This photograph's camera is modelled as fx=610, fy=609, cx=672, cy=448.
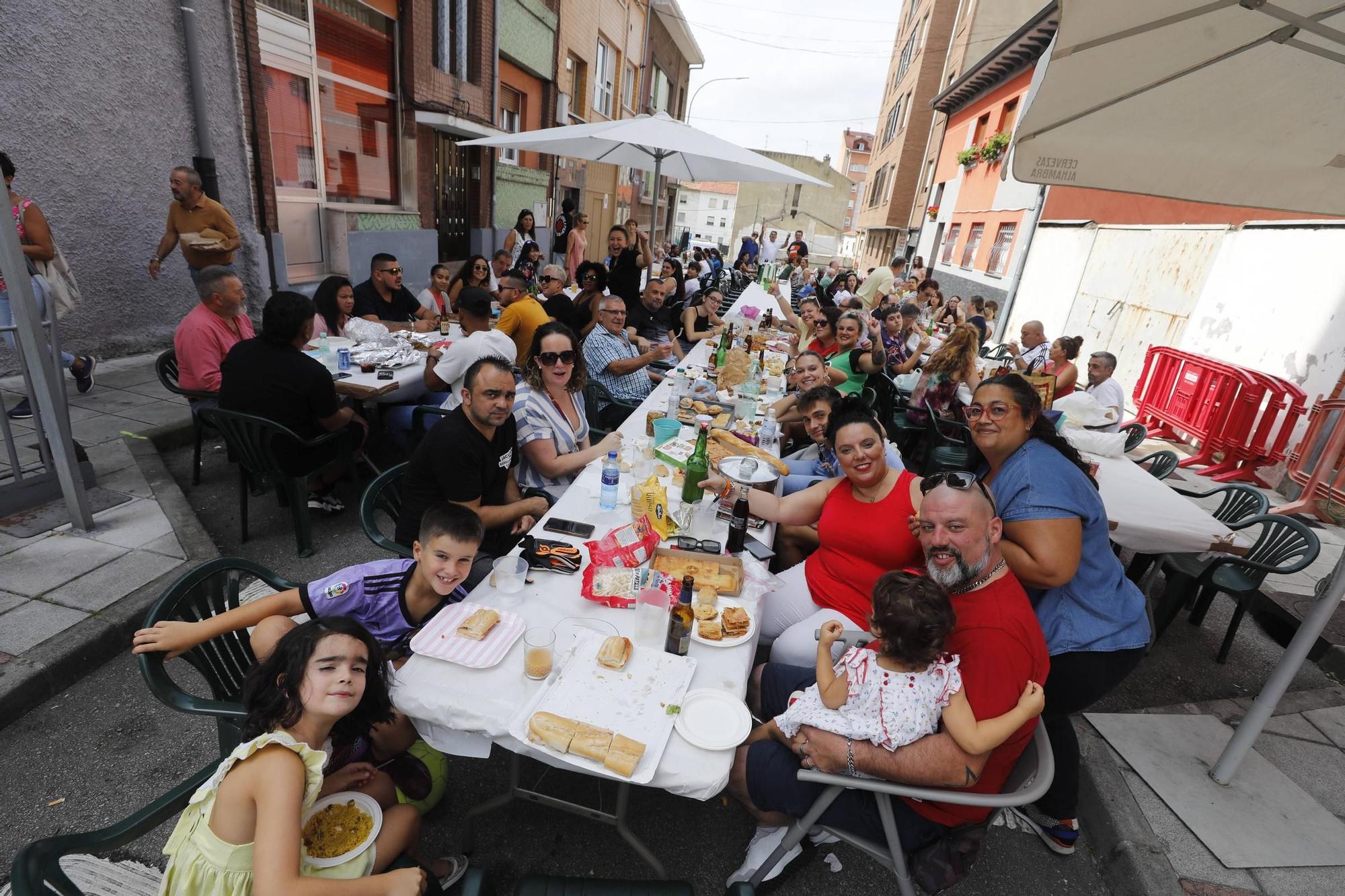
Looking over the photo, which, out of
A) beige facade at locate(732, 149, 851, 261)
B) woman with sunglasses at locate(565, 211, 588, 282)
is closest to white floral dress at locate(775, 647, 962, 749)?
woman with sunglasses at locate(565, 211, 588, 282)

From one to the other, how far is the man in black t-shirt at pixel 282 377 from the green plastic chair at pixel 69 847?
2684 mm

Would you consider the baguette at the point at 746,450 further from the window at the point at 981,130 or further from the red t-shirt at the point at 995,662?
the window at the point at 981,130

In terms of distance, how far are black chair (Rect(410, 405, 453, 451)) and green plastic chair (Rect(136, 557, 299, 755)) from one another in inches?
87.3

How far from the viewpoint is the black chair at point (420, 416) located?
4.50 meters

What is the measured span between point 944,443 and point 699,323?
15.7 feet

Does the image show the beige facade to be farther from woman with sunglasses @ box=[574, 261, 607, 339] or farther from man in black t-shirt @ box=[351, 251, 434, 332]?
man in black t-shirt @ box=[351, 251, 434, 332]

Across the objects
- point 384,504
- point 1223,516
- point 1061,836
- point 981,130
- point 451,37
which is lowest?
point 1061,836

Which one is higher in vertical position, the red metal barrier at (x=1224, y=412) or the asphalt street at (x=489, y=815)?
the red metal barrier at (x=1224, y=412)

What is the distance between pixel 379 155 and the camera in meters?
10.6

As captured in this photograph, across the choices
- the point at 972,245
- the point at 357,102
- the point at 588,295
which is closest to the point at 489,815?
the point at 588,295

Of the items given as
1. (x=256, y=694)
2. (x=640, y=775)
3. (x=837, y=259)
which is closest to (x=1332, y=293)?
(x=640, y=775)

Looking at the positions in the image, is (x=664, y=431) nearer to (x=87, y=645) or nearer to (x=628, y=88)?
(x=87, y=645)

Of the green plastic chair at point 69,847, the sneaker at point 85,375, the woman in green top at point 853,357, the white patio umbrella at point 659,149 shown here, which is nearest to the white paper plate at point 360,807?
the green plastic chair at point 69,847

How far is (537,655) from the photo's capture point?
1978 millimetres
